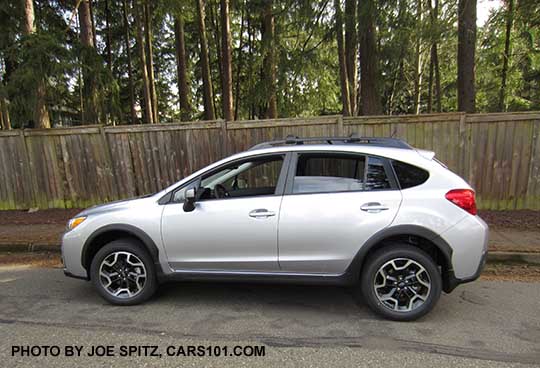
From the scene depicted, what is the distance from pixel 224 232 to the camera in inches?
131

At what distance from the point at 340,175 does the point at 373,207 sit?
0.53 m

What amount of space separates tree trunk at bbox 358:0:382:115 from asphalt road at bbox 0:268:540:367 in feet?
16.0

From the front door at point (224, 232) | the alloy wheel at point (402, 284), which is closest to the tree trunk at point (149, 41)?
the front door at point (224, 232)

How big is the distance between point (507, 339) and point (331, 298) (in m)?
1.64

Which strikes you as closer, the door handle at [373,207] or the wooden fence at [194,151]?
the door handle at [373,207]

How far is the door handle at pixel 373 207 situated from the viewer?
10.2ft

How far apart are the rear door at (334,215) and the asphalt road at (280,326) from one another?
0.58 metres

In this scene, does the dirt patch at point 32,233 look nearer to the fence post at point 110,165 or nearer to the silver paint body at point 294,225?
the fence post at point 110,165

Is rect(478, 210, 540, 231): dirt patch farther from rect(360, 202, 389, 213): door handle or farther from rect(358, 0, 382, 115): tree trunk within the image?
rect(360, 202, 389, 213): door handle

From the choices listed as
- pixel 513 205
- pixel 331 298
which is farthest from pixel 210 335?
pixel 513 205

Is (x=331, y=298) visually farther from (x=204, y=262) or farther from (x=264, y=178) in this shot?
(x=264, y=178)

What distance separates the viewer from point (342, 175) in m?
3.45

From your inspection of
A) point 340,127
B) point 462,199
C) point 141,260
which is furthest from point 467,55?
point 141,260

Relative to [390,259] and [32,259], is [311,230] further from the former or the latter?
[32,259]
